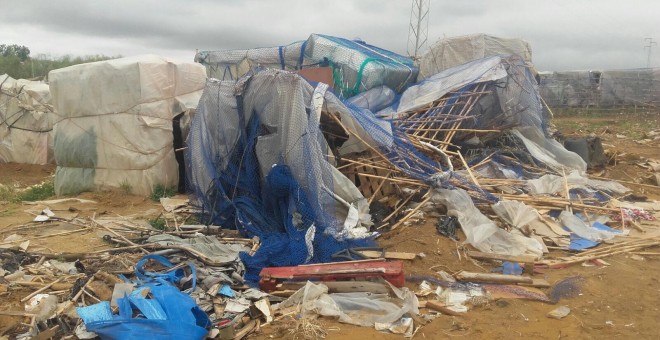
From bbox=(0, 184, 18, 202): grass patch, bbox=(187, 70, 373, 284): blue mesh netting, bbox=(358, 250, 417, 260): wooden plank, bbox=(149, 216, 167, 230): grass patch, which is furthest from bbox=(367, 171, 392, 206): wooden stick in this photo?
bbox=(0, 184, 18, 202): grass patch

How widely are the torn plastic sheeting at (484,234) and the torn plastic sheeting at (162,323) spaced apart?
10.6 feet

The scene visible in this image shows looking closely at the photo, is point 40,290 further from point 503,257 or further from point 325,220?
point 503,257

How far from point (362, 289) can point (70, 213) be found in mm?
5132

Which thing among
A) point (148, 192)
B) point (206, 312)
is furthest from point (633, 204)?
point (148, 192)

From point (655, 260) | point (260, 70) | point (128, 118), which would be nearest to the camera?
point (655, 260)

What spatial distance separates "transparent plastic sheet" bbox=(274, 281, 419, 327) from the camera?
4.38m

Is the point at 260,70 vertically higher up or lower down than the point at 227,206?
higher up

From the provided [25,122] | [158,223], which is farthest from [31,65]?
[158,223]

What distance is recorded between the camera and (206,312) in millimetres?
4430

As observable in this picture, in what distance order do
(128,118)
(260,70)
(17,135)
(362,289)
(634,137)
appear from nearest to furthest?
1. (362,289)
2. (260,70)
3. (128,118)
4. (17,135)
5. (634,137)

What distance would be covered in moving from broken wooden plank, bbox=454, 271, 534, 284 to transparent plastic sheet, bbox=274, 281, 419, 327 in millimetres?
843

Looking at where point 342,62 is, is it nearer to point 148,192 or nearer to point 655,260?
point 148,192

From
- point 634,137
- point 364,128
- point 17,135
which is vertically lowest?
point 634,137

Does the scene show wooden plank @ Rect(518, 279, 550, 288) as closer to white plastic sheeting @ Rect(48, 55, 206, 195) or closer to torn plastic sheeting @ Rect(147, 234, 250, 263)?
torn plastic sheeting @ Rect(147, 234, 250, 263)
